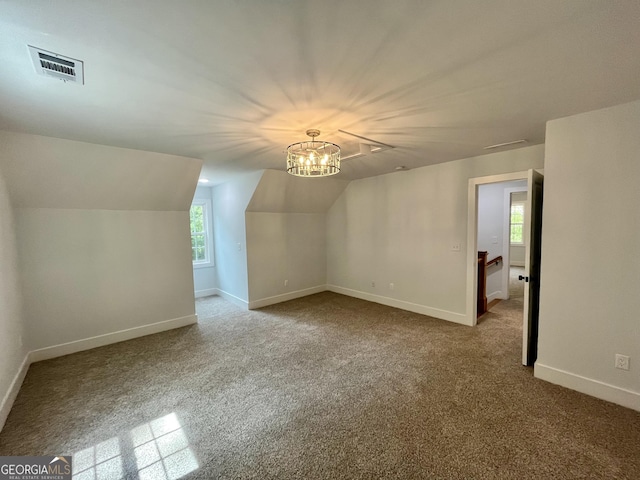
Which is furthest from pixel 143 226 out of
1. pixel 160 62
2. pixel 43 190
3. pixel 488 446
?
pixel 488 446

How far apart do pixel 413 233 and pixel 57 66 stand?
4.42 metres

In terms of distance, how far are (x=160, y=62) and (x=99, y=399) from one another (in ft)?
9.39

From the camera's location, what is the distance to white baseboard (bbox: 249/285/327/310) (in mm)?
4953

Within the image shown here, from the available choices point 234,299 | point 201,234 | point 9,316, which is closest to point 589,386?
point 234,299

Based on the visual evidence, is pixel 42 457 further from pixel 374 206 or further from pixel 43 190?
pixel 374 206

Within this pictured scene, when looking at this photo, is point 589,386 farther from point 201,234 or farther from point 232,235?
point 201,234

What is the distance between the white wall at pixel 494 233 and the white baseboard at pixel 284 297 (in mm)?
3468

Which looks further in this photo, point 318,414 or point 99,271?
point 99,271

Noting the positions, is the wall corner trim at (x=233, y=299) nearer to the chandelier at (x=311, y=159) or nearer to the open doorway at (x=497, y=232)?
the chandelier at (x=311, y=159)

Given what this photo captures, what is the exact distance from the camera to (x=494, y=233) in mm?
5242

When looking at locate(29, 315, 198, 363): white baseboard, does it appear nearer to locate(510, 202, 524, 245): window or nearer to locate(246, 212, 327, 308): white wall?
locate(246, 212, 327, 308): white wall

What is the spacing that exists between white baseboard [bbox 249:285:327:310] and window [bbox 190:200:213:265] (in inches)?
73.0

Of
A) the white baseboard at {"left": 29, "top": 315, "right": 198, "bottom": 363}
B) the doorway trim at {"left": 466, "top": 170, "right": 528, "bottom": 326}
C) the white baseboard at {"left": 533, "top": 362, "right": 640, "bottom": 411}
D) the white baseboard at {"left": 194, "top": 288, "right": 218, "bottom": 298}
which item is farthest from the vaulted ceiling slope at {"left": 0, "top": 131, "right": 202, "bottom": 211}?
the white baseboard at {"left": 533, "top": 362, "right": 640, "bottom": 411}

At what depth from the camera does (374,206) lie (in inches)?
199
